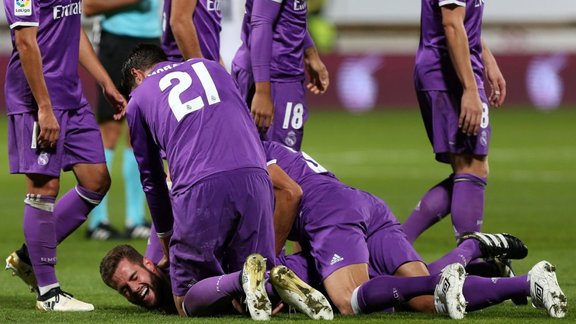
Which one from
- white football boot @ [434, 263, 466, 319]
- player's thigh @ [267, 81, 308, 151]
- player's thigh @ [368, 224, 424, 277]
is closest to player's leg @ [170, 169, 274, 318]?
player's thigh @ [368, 224, 424, 277]

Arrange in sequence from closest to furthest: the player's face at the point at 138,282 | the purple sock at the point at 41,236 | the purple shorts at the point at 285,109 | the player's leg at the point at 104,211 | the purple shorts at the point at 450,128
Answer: the player's face at the point at 138,282 → the purple sock at the point at 41,236 → the purple shorts at the point at 450,128 → the purple shorts at the point at 285,109 → the player's leg at the point at 104,211

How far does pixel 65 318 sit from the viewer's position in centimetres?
654

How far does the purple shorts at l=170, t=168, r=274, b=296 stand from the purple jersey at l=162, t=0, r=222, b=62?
6.23ft

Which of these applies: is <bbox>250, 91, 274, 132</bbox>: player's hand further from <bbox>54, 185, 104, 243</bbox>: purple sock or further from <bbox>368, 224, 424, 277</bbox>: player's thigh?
<bbox>368, 224, 424, 277</bbox>: player's thigh

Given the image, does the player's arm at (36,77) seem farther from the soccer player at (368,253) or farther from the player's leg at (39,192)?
the soccer player at (368,253)

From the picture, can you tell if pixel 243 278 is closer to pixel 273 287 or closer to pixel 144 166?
pixel 273 287

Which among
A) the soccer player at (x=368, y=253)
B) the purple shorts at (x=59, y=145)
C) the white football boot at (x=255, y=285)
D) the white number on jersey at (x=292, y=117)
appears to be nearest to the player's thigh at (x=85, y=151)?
the purple shorts at (x=59, y=145)

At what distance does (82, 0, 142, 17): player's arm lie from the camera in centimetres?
991

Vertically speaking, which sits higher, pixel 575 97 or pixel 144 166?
pixel 144 166

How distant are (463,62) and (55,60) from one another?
2.37m

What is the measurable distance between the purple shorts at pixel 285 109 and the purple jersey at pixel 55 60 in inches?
60.5

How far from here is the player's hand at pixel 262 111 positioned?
8.03m

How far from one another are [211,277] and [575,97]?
19.8 m

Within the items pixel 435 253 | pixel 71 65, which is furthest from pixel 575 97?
pixel 71 65
